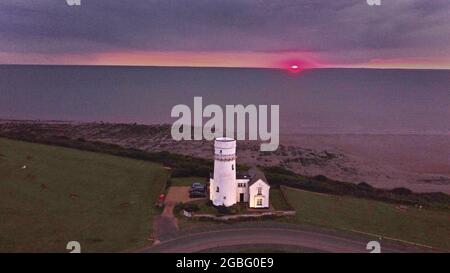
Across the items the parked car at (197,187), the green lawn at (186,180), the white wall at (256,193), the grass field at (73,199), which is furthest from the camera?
the green lawn at (186,180)

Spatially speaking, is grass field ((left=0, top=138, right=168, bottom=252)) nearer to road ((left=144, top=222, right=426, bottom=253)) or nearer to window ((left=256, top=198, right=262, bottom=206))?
road ((left=144, top=222, right=426, bottom=253))

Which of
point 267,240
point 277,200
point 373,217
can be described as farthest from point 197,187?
point 373,217

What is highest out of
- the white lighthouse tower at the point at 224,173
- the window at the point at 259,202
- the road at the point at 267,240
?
the white lighthouse tower at the point at 224,173

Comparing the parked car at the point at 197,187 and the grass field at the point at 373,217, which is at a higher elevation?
the parked car at the point at 197,187

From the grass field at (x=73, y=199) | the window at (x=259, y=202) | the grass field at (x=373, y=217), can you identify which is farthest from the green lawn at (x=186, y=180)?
the grass field at (x=373, y=217)

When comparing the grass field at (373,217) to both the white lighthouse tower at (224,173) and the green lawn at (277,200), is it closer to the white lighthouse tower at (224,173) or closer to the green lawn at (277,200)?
the green lawn at (277,200)

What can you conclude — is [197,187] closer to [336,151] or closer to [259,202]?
[259,202]
